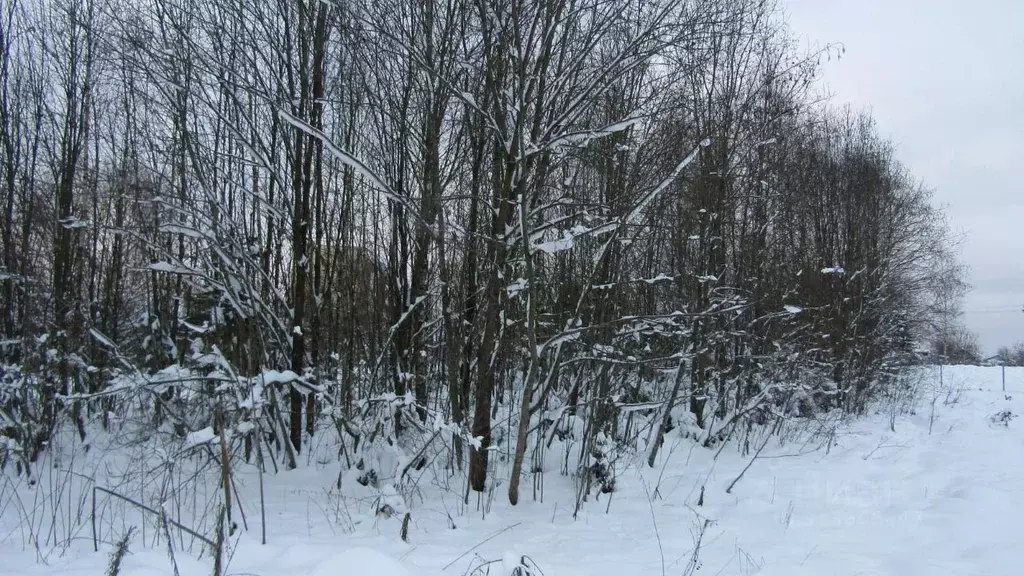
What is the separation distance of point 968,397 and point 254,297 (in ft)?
55.6

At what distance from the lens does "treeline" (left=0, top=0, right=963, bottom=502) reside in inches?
212

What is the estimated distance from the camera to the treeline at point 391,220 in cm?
538

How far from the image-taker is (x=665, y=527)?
503 centimetres

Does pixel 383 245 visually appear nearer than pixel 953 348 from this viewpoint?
Yes

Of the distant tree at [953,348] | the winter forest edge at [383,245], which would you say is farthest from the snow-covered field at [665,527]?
the distant tree at [953,348]

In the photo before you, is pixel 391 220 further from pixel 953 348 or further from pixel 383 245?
pixel 953 348

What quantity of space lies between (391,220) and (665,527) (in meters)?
4.64

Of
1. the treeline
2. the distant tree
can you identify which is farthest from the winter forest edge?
the distant tree

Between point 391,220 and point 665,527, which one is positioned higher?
point 391,220

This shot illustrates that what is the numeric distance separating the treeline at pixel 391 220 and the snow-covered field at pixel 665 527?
1.97 feet

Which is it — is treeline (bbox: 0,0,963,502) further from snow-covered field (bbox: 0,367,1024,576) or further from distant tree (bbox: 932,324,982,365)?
distant tree (bbox: 932,324,982,365)

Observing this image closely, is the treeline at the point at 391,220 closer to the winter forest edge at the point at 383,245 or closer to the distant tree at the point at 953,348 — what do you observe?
the winter forest edge at the point at 383,245

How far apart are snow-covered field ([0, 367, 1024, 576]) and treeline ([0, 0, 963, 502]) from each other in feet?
1.97

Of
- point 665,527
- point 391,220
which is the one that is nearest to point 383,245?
point 391,220
